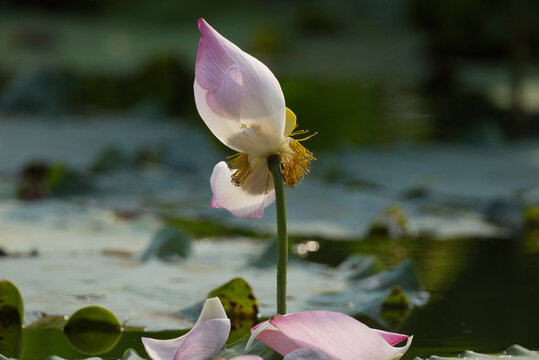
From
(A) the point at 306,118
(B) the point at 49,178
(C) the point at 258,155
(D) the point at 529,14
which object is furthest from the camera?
(D) the point at 529,14

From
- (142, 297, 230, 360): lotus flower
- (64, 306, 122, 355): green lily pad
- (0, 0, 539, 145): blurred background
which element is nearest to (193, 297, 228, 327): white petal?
(142, 297, 230, 360): lotus flower

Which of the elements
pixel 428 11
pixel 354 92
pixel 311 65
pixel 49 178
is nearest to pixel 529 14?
pixel 428 11

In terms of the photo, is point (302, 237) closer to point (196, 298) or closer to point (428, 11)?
point (196, 298)

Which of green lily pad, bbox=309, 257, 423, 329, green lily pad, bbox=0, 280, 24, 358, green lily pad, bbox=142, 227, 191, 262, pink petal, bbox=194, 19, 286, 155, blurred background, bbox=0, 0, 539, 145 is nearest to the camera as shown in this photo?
pink petal, bbox=194, 19, 286, 155

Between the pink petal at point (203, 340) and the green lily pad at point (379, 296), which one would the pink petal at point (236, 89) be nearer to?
the pink petal at point (203, 340)

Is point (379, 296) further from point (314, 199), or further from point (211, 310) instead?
point (314, 199)

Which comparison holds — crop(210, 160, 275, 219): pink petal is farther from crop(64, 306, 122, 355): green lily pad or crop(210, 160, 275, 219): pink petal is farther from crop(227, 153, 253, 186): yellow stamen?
crop(64, 306, 122, 355): green lily pad
